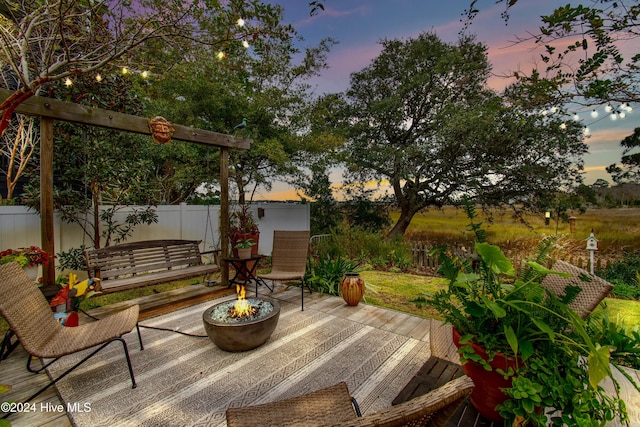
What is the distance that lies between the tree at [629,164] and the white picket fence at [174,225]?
7.73 metres

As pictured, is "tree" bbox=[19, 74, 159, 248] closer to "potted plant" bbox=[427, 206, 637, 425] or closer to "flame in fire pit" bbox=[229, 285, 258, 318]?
"flame in fire pit" bbox=[229, 285, 258, 318]

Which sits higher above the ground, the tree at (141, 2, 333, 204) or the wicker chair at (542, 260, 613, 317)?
the tree at (141, 2, 333, 204)

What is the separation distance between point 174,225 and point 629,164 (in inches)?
401

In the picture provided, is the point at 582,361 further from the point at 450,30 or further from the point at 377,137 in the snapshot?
the point at 450,30

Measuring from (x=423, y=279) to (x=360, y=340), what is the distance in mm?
3126

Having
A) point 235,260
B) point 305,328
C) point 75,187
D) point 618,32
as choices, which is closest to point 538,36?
point 618,32

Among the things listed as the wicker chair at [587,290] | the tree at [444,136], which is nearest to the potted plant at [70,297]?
the wicker chair at [587,290]

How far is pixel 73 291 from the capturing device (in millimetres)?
2943

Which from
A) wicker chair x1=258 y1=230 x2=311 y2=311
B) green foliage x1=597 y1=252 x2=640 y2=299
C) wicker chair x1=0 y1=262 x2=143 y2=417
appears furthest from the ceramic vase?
green foliage x1=597 y1=252 x2=640 y2=299

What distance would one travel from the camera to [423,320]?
3.29m

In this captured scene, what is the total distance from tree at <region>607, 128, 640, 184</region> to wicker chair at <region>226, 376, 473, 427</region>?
28.5 feet

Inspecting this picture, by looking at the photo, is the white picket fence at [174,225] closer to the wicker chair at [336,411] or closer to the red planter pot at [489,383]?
the wicker chair at [336,411]

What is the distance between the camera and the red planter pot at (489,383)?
1.35 meters

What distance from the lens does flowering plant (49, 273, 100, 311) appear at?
2.82 metres
